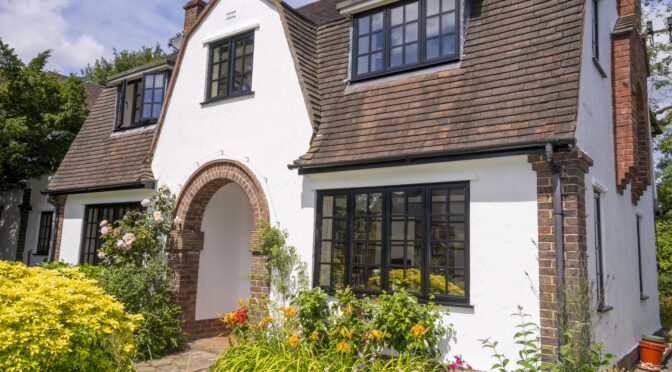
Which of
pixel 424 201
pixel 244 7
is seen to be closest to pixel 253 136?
pixel 244 7

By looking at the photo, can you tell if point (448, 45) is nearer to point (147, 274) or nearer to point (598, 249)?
point (598, 249)

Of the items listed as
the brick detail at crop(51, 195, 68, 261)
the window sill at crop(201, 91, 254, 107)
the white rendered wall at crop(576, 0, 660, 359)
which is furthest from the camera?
the brick detail at crop(51, 195, 68, 261)

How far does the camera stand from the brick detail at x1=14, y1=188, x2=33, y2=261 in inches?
719

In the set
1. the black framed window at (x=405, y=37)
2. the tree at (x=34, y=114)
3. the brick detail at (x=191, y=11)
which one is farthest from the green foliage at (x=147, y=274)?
the tree at (x=34, y=114)

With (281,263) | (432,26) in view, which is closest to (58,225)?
(281,263)

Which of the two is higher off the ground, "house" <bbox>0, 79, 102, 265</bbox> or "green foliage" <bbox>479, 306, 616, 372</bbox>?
"house" <bbox>0, 79, 102, 265</bbox>

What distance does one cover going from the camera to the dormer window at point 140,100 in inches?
496

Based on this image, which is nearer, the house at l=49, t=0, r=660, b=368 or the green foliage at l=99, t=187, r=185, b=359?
the house at l=49, t=0, r=660, b=368

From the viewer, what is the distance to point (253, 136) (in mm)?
9766

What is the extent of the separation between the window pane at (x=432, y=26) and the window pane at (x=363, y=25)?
4.04 feet

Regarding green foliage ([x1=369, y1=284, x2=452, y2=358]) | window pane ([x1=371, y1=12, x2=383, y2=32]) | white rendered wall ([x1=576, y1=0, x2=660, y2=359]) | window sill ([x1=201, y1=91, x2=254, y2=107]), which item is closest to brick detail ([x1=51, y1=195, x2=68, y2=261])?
window sill ([x1=201, y1=91, x2=254, y2=107])

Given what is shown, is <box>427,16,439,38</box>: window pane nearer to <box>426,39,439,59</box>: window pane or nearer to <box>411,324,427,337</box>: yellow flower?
<box>426,39,439,59</box>: window pane

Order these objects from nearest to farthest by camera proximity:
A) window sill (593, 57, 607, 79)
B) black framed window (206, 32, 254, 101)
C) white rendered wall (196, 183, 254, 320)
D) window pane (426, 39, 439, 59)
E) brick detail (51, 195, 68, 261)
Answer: window sill (593, 57, 607, 79) < window pane (426, 39, 439, 59) < black framed window (206, 32, 254, 101) < white rendered wall (196, 183, 254, 320) < brick detail (51, 195, 68, 261)

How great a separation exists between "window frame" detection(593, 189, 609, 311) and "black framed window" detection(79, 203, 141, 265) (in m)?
9.94
